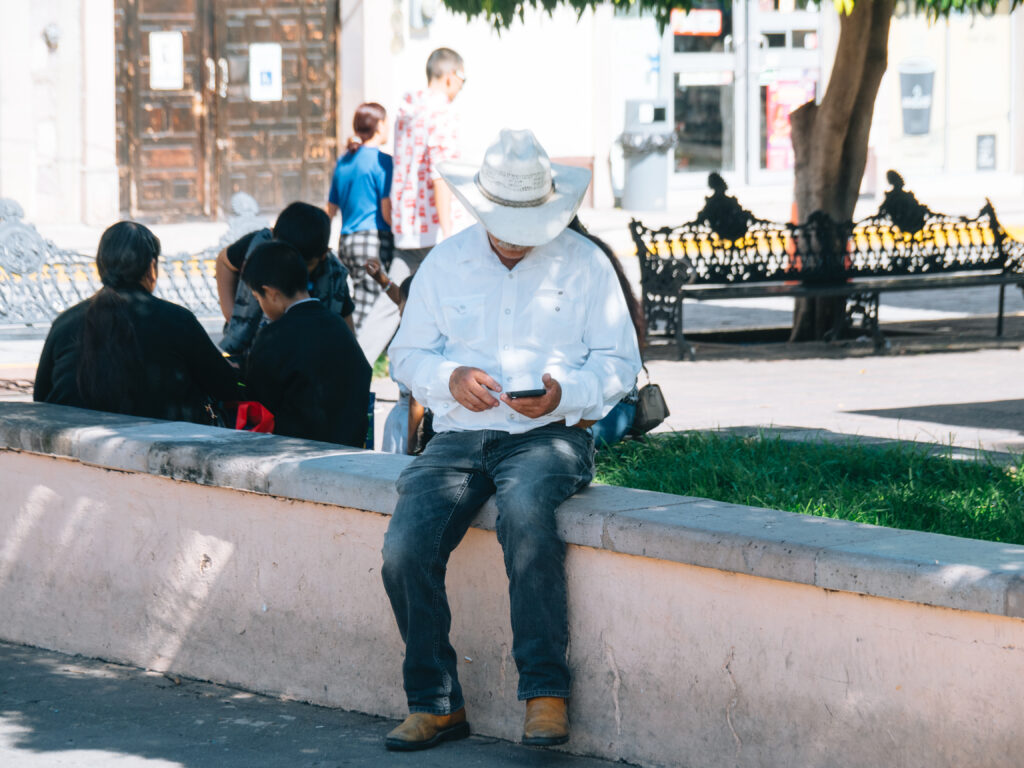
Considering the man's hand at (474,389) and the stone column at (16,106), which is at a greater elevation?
the stone column at (16,106)

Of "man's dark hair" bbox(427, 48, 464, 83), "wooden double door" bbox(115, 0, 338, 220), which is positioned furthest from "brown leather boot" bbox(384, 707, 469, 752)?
"wooden double door" bbox(115, 0, 338, 220)

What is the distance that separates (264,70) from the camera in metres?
20.4

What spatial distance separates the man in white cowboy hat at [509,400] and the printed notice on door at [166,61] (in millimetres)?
16017

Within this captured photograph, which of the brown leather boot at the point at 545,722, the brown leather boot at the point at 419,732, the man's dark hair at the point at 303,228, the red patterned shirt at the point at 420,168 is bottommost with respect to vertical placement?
the brown leather boot at the point at 419,732

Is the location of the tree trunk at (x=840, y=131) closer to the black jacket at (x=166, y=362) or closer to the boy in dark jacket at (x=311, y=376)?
the boy in dark jacket at (x=311, y=376)

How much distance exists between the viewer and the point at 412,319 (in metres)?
4.61

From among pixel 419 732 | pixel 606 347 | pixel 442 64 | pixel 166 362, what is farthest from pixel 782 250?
pixel 419 732

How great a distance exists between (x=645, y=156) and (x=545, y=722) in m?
17.9

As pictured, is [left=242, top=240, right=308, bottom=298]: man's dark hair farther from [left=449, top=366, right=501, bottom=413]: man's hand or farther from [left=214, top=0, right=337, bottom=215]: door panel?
[left=214, top=0, right=337, bottom=215]: door panel

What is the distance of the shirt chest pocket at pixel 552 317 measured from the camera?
448 centimetres

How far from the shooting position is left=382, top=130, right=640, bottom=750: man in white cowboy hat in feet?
13.6

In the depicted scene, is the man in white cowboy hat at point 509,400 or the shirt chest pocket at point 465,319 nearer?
the man in white cowboy hat at point 509,400

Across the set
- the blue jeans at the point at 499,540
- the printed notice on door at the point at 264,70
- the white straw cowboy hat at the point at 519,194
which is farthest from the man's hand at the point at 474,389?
the printed notice on door at the point at 264,70

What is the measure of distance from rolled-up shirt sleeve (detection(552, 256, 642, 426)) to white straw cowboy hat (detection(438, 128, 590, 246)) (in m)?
0.18
